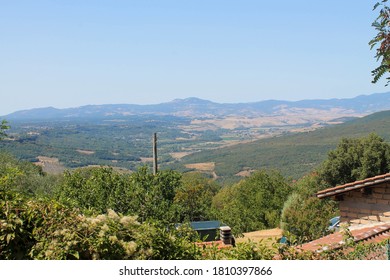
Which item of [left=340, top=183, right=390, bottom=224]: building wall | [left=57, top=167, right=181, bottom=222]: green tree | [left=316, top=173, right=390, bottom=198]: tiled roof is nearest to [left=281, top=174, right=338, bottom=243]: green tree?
[left=57, top=167, right=181, bottom=222]: green tree

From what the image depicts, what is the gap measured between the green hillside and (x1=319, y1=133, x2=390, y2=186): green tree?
63.2m

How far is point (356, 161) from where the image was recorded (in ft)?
96.2

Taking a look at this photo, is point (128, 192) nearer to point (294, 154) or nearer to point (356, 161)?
point (356, 161)

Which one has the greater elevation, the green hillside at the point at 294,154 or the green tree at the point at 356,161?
the green tree at the point at 356,161

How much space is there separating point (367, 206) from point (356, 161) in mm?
20715

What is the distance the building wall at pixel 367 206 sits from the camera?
959 centimetres

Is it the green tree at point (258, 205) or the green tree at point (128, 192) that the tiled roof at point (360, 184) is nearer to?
the green tree at point (128, 192)

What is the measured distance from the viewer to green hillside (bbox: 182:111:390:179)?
114625 mm

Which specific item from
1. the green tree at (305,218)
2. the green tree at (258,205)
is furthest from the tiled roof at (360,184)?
the green tree at (258,205)

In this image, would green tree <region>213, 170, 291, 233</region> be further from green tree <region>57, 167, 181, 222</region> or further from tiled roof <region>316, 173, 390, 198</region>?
tiled roof <region>316, 173, 390, 198</region>

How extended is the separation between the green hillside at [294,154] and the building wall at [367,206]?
8406 centimetres
